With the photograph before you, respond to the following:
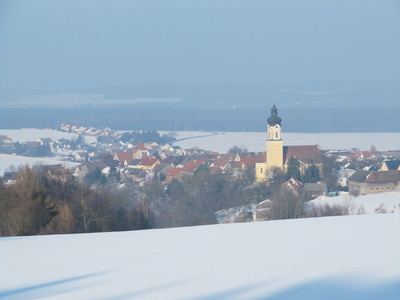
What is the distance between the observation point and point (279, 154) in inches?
1789

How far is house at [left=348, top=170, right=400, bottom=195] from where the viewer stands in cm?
2888

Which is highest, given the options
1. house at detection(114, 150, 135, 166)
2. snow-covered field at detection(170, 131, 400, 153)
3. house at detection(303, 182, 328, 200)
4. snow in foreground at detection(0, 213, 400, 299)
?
snow in foreground at detection(0, 213, 400, 299)

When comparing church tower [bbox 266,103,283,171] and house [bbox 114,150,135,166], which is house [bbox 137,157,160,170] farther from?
church tower [bbox 266,103,283,171]

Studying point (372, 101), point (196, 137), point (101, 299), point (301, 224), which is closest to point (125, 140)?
point (196, 137)

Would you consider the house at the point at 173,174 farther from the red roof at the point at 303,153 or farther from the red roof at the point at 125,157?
the red roof at the point at 303,153

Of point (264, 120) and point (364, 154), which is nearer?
point (364, 154)

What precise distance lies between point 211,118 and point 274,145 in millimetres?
29836

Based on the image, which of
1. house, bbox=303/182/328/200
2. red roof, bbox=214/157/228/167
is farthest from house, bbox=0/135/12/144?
house, bbox=303/182/328/200

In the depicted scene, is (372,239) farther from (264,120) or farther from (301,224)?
(264,120)

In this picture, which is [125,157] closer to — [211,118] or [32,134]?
[32,134]

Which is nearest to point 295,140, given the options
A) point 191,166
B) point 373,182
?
point 191,166

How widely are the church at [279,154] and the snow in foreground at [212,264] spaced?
90.8 ft

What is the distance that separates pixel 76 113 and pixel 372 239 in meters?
64.7

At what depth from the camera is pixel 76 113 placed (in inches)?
2790
